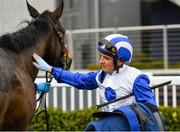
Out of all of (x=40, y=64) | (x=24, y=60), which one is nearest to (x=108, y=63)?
(x=40, y=64)

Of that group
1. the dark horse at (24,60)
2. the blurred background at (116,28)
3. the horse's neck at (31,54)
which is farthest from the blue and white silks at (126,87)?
the blurred background at (116,28)

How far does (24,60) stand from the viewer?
5.49 metres

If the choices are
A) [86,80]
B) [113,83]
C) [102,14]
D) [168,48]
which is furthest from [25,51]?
[102,14]

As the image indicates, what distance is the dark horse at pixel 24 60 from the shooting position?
493cm

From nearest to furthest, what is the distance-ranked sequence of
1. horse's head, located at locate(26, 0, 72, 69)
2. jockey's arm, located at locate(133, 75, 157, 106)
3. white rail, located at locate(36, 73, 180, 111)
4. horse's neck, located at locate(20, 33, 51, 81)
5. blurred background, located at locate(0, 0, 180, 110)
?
jockey's arm, located at locate(133, 75, 157, 106) < horse's neck, located at locate(20, 33, 51, 81) < horse's head, located at locate(26, 0, 72, 69) < white rail, located at locate(36, 73, 180, 111) < blurred background, located at locate(0, 0, 180, 110)

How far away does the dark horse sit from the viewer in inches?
194

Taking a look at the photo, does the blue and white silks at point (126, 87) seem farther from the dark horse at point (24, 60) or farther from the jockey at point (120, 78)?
the dark horse at point (24, 60)

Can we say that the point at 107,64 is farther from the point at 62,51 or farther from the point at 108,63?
the point at 62,51

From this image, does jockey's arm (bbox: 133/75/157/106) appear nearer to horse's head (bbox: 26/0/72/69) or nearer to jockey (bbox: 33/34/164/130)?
jockey (bbox: 33/34/164/130)

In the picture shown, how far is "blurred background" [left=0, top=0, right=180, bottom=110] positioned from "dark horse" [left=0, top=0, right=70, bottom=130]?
3045 millimetres

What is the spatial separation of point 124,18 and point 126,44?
922 cm

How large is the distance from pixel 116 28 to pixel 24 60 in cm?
598

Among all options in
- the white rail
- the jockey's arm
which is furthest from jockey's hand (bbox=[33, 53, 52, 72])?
the white rail

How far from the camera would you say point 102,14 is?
13.2m
